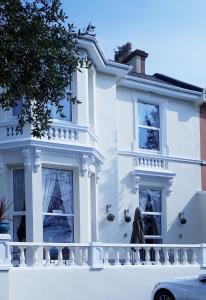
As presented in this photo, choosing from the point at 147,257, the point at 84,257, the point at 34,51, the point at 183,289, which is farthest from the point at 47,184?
the point at 34,51

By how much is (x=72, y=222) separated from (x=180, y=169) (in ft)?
19.7

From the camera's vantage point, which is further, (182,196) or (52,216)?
(182,196)

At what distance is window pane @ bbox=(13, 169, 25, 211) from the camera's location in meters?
15.4

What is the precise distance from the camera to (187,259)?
51.8ft

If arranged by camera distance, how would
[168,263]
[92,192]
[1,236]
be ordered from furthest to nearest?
[92,192], [168,263], [1,236]

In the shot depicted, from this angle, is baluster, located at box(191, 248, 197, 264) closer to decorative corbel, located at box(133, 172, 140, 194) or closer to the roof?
decorative corbel, located at box(133, 172, 140, 194)

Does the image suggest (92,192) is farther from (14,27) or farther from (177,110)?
(14,27)

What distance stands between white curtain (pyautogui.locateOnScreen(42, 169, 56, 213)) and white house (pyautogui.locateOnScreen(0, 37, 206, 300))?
29 mm

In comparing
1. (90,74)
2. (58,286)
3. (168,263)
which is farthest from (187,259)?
(90,74)

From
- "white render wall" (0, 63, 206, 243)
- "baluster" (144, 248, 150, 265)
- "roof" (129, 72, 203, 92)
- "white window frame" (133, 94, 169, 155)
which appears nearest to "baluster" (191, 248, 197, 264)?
"baluster" (144, 248, 150, 265)

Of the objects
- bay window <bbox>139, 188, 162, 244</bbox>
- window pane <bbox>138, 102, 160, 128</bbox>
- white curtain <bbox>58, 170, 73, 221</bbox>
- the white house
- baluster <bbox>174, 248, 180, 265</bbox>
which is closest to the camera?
the white house

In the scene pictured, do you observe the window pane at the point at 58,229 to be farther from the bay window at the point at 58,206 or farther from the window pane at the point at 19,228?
the window pane at the point at 19,228

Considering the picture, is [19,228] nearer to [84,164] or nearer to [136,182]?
[84,164]

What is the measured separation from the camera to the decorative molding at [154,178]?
1877 centimetres
